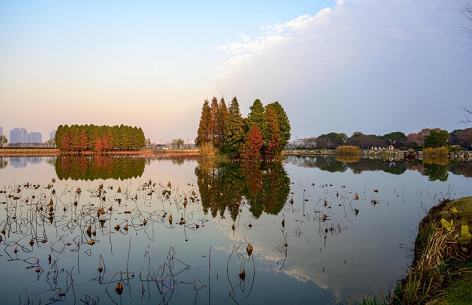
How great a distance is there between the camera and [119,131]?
254ft

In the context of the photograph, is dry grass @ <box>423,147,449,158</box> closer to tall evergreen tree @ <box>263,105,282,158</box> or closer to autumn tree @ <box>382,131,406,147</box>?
autumn tree @ <box>382,131,406,147</box>

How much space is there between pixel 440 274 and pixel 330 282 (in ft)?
6.04

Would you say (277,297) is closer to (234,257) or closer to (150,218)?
(234,257)

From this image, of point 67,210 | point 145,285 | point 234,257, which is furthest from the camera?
point 67,210

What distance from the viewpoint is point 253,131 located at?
40.6m

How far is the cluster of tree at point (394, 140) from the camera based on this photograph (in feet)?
237

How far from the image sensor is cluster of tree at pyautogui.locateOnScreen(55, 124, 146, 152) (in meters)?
72.2

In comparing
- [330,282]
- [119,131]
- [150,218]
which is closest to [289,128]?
[150,218]

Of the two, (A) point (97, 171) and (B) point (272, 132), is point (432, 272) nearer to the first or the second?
(A) point (97, 171)

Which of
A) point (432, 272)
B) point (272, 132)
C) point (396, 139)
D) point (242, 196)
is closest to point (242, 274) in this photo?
point (432, 272)

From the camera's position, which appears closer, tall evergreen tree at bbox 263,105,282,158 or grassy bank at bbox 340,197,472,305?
grassy bank at bbox 340,197,472,305

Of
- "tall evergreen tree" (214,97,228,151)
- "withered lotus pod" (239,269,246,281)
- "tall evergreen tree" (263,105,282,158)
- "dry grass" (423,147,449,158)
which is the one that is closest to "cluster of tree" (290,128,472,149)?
"dry grass" (423,147,449,158)

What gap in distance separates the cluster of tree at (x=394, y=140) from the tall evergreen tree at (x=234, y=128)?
54037mm

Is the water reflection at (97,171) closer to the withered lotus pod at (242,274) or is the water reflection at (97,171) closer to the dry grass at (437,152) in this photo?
the withered lotus pod at (242,274)
